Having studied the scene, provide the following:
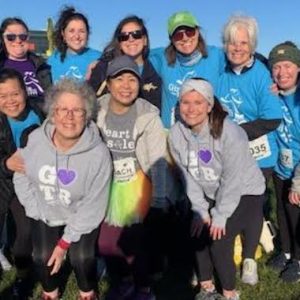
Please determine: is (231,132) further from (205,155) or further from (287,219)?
(287,219)

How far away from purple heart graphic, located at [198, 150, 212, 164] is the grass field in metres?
1.28

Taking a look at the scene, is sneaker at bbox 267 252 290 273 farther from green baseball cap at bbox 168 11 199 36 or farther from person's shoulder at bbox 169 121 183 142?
green baseball cap at bbox 168 11 199 36

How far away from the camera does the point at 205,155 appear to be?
14.0ft

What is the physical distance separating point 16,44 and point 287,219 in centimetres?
320

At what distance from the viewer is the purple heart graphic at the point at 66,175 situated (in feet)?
13.2

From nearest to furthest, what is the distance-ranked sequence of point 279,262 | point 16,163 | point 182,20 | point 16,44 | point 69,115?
point 69,115
point 16,163
point 182,20
point 279,262
point 16,44

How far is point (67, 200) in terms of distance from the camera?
412 cm

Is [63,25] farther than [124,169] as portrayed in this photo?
Yes

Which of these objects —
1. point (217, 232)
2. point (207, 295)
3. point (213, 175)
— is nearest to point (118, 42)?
point (213, 175)

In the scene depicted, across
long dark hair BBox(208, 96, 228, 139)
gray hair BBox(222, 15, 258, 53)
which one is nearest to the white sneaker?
long dark hair BBox(208, 96, 228, 139)

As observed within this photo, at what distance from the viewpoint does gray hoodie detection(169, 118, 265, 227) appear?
4191 millimetres

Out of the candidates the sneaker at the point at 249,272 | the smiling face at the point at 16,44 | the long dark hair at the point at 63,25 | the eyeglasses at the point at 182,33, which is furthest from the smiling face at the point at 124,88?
the sneaker at the point at 249,272

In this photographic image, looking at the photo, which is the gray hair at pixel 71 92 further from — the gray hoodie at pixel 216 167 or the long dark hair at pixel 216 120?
the long dark hair at pixel 216 120

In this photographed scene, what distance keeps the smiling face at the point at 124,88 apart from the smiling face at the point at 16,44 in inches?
59.0
